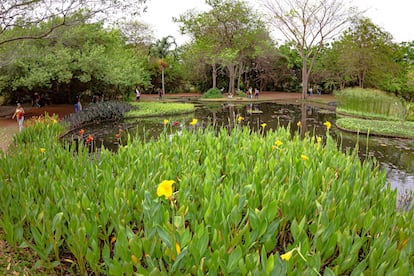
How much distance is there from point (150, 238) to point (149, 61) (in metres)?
29.6

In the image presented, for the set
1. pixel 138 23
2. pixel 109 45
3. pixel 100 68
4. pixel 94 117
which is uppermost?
pixel 138 23

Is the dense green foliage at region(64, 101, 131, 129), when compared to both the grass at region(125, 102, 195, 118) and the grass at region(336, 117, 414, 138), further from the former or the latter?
the grass at region(336, 117, 414, 138)

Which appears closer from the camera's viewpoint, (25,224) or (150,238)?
(150,238)

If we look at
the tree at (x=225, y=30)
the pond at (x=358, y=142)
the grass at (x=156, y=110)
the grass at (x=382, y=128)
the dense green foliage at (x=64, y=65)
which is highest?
the tree at (x=225, y=30)

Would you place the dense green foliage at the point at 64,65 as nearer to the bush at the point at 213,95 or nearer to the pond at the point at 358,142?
the pond at the point at 358,142

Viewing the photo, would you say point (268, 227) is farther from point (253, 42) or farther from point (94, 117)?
point (253, 42)

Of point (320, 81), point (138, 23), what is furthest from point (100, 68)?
point (320, 81)

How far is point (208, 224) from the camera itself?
2.24 metres

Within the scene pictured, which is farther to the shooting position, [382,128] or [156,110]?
[156,110]

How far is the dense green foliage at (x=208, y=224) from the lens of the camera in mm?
1922

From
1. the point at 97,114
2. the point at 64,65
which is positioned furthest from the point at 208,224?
the point at 64,65

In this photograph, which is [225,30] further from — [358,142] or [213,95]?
[358,142]

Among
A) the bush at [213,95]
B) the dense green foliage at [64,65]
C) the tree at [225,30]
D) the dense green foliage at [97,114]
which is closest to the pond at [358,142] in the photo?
the dense green foliage at [97,114]

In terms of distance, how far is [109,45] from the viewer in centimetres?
1903
